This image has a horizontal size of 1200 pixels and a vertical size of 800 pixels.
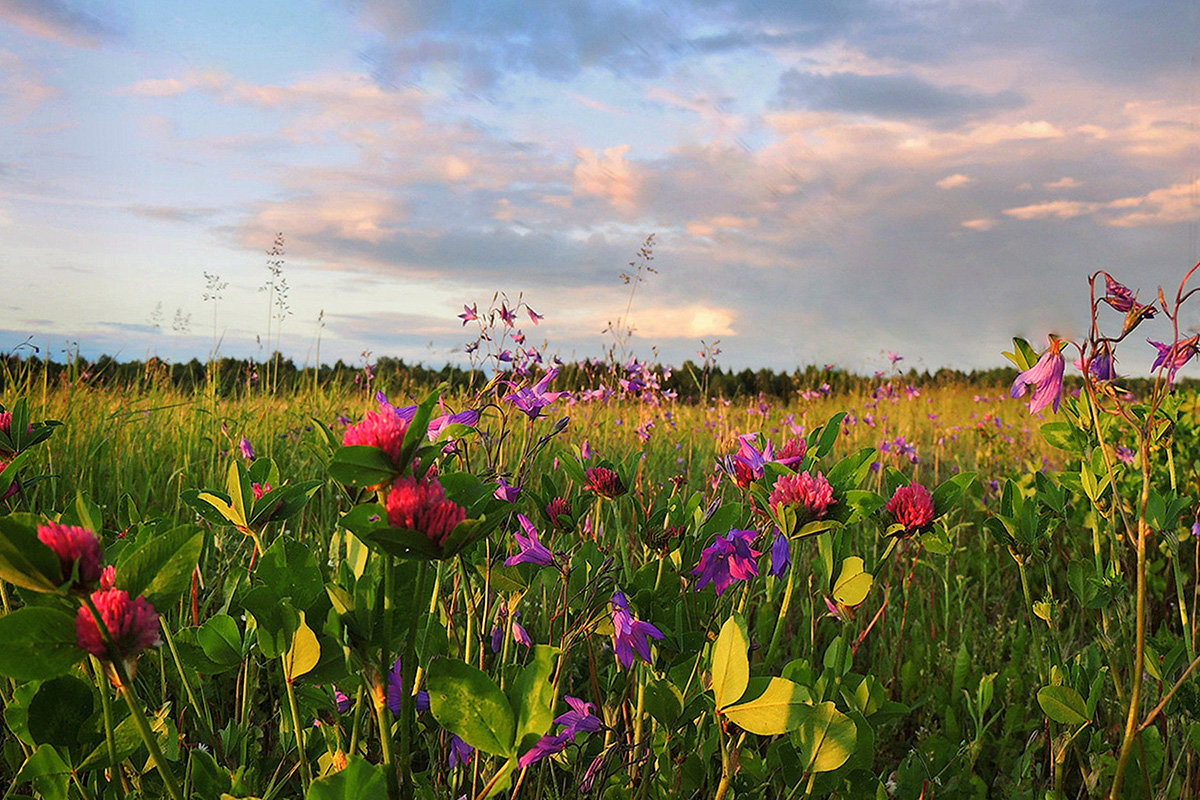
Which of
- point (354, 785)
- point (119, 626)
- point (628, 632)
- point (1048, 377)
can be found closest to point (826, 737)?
point (628, 632)

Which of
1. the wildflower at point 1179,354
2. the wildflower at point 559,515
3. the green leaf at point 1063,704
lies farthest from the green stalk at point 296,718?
the wildflower at point 1179,354

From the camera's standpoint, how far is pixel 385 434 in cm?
70

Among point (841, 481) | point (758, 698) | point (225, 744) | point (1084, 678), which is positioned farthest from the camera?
point (1084, 678)

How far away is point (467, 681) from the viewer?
0.74m

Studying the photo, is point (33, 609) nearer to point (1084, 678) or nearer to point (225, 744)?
point (225, 744)

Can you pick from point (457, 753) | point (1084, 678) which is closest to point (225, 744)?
point (457, 753)

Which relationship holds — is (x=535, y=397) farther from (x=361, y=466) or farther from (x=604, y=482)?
(x=361, y=466)

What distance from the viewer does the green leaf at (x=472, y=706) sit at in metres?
0.73

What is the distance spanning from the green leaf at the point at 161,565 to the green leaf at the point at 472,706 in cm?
27

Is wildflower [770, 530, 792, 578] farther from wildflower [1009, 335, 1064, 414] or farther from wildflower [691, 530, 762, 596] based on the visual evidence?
wildflower [1009, 335, 1064, 414]

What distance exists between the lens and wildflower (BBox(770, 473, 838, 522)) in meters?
1.07

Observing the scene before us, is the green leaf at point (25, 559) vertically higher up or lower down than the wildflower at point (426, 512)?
lower down

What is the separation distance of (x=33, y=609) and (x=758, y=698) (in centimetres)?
74

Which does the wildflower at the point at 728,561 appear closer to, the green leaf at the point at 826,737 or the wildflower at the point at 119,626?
the green leaf at the point at 826,737
